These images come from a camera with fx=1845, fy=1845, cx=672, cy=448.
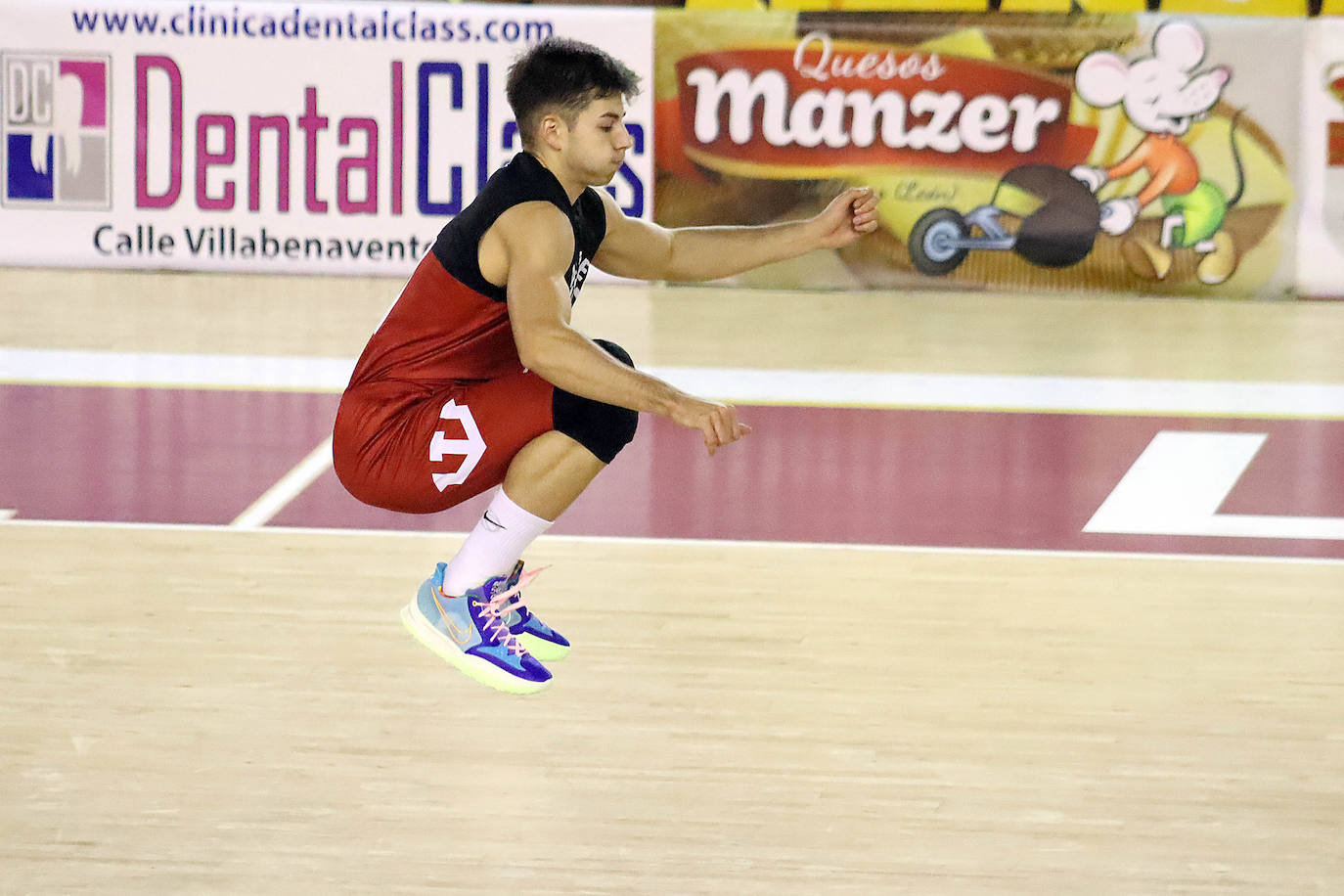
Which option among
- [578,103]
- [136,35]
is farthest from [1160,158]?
[578,103]

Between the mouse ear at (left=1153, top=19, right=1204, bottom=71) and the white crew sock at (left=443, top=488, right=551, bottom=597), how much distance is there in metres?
7.11

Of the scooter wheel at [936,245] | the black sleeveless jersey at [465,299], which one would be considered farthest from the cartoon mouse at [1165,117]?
the black sleeveless jersey at [465,299]

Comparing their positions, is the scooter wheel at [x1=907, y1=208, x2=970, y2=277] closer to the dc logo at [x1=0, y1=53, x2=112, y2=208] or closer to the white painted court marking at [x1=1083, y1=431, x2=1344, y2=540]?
the white painted court marking at [x1=1083, y1=431, x2=1344, y2=540]

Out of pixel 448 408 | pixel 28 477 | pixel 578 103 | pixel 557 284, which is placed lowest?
pixel 28 477

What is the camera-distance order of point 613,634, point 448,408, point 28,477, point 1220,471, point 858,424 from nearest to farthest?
point 448,408 < point 613,634 < point 28,477 < point 1220,471 < point 858,424

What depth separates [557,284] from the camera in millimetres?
3295

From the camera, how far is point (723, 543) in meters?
4.99

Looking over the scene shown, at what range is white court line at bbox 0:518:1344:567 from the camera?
4.88m

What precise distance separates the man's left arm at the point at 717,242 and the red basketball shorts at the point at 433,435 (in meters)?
0.40

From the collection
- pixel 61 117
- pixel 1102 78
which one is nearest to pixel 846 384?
pixel 1102 78

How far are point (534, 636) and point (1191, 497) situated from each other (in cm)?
256

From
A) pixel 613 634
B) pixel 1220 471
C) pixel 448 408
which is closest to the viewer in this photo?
pixel 448 408

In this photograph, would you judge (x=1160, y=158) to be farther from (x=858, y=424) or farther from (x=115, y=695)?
(x=115, y=695)

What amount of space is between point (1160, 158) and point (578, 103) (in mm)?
6963
